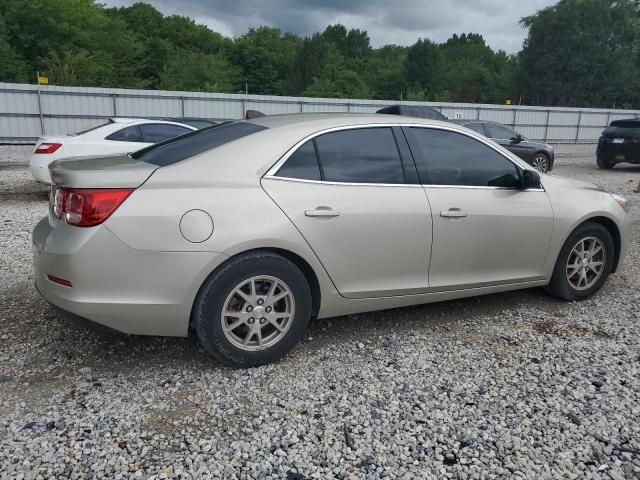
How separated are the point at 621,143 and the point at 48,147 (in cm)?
1485

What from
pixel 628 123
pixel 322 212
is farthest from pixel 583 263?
pixel 628 123

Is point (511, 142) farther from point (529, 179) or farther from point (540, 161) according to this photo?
point (529, 179)

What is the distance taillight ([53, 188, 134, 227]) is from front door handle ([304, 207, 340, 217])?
100 cm

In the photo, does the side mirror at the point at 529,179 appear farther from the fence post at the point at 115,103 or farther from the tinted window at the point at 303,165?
the fence post at the point at 115,103

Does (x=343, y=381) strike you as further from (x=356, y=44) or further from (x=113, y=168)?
(x=356, y=44)

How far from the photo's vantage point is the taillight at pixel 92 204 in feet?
9.09

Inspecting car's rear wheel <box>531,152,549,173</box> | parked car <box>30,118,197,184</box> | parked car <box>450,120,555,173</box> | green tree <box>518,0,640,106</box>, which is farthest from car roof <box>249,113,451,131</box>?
green tree <box>518,0,640,106</box>

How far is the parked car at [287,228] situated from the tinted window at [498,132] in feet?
34.6

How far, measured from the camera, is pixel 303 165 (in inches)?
128

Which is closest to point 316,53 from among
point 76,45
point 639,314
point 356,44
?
point 76,45

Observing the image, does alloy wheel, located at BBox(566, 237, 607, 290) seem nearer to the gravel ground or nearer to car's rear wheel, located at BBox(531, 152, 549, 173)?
the gravel ground

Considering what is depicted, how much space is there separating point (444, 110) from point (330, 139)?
77.4ft

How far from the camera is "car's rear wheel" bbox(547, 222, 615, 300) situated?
427cm

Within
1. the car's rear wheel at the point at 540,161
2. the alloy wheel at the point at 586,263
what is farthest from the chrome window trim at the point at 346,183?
the car's rear wheel at the point at 540,161
